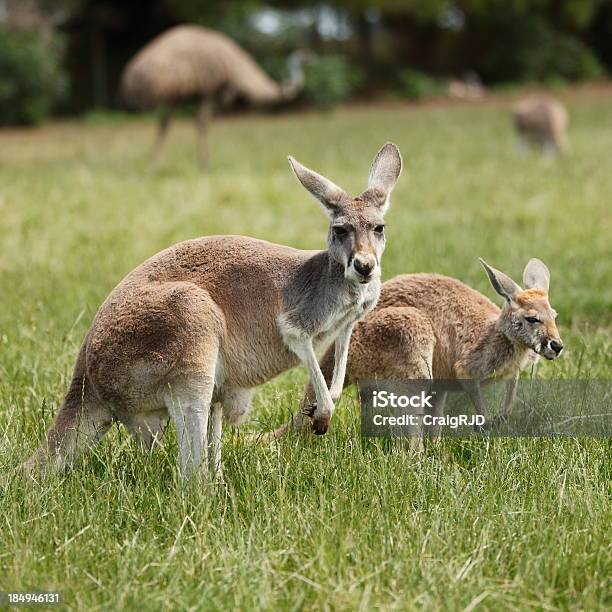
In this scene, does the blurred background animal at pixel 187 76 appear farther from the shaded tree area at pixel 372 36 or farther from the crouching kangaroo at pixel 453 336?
the shaded tree area at pixel 372 36

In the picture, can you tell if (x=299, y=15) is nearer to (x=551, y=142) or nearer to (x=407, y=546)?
(x=551, y=142)

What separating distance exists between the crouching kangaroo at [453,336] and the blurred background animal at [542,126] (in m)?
9.82

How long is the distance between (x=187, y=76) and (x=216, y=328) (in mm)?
10697

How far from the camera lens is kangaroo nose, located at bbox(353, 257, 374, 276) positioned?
3.13 m

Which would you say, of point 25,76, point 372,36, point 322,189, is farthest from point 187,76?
point 372,36

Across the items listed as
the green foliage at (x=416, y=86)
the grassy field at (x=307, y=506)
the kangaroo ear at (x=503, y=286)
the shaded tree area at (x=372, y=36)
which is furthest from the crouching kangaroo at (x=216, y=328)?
the green foliage at (x=416, y=86)

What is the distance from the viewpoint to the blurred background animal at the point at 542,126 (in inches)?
526

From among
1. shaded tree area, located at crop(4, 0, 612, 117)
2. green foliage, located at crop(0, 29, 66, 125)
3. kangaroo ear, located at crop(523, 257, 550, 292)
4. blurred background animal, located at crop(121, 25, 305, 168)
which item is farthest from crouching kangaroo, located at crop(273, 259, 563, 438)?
shaded tree area, located at crop(4, 0, 612, 117)

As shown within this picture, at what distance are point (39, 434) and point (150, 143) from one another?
45.6 feet

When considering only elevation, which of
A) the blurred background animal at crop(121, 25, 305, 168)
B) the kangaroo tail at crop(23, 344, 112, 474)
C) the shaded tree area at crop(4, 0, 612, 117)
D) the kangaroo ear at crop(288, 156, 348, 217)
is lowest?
the kangaroo tail at crop(23, 344, 112, 474)

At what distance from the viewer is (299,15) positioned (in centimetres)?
2817

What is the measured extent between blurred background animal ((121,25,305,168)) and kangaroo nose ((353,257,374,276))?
10.0 meters

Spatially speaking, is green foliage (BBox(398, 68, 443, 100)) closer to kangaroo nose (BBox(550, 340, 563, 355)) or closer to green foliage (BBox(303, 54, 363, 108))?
green foliage (BBox(303, 54, 363, 108))

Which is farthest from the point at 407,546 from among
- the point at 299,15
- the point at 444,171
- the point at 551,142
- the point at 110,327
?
the point at 299,15
